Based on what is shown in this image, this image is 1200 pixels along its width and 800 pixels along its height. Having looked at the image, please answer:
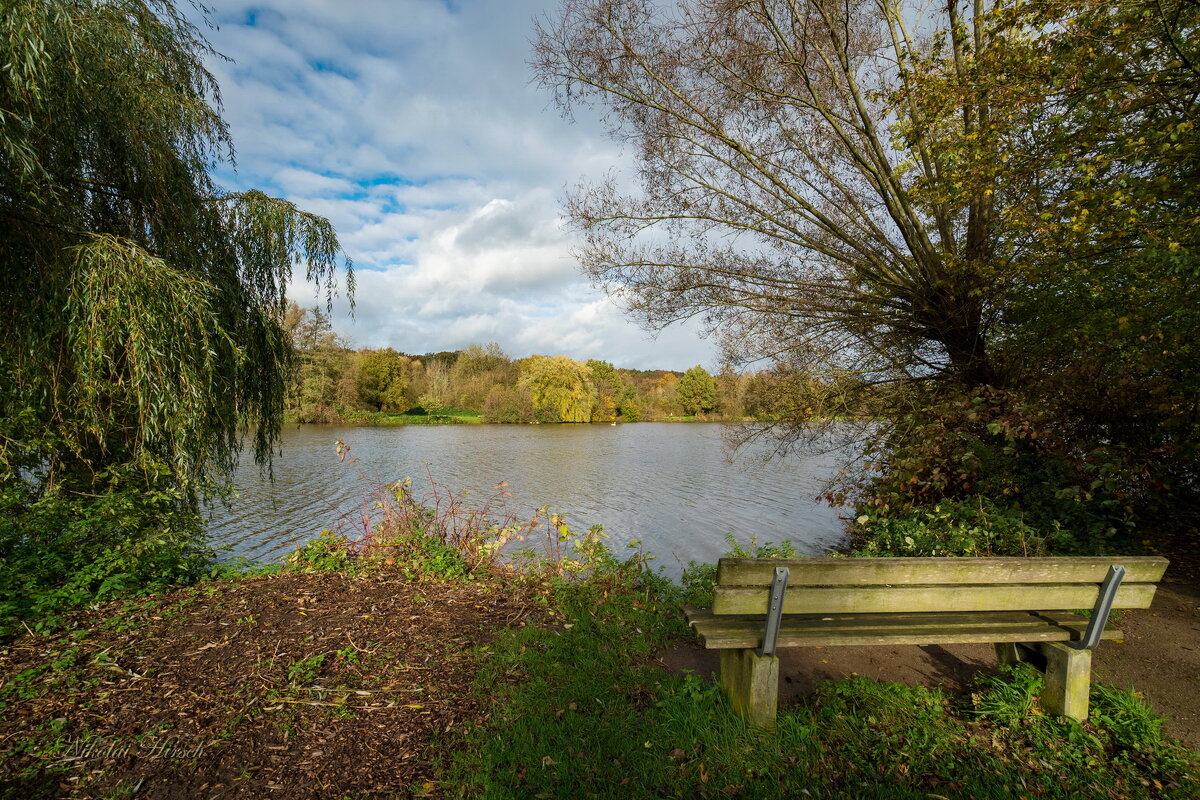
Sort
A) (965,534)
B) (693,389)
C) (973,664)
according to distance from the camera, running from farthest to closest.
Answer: (693,389) < (965,534) < (973,664)

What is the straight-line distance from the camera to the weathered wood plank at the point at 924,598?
8.36 feet

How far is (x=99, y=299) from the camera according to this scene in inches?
157

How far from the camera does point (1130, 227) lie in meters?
4.41

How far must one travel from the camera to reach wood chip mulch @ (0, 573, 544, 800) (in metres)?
2.39

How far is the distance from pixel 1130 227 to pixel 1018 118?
1441mm

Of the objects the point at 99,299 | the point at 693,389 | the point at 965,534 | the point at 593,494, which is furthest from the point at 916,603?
the point at 693,389

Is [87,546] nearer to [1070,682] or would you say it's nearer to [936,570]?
[936,570]

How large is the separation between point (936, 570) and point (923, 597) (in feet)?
0.51

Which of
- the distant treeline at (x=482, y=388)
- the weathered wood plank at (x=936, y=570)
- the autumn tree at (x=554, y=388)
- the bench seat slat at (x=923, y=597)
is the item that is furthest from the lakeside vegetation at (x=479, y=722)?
the autumn tree at (x=554, y=388)

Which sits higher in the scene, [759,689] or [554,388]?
[554,388]

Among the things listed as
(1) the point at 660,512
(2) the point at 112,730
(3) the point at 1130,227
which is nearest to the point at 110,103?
(2) the point at 112,730

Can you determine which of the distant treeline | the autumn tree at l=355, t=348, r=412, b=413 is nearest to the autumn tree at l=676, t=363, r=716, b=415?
the distant treeline

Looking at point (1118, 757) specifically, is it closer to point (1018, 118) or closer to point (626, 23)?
point (1018, 118)

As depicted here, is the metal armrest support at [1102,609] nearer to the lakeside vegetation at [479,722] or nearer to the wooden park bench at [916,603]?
the wooden park bench at [916,603]
